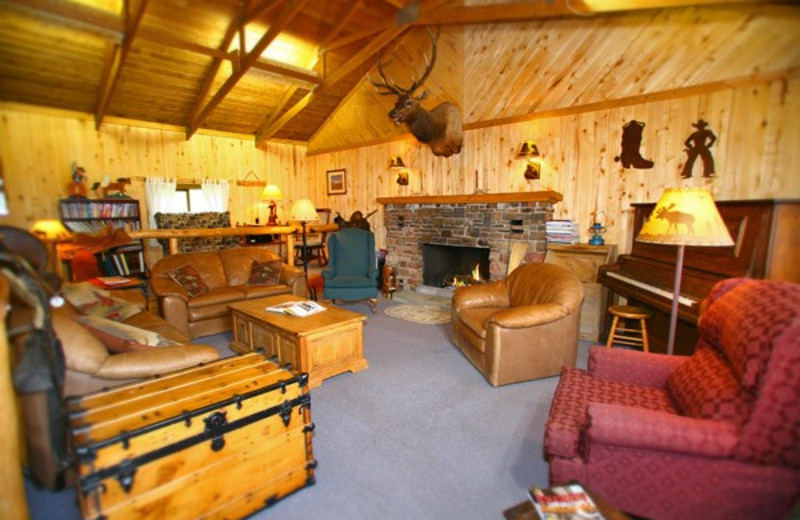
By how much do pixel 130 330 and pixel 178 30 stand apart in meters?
4.11

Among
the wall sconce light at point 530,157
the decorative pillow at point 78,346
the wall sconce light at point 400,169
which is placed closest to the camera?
the decorative pillow at point 78,346

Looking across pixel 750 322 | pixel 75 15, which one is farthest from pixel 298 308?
pixel 75 15

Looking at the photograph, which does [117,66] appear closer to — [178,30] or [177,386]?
[178,30]

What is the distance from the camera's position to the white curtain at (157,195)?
20.7 ft

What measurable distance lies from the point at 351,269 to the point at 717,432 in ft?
13.9

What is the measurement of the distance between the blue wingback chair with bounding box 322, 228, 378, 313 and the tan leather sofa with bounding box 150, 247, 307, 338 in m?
0.41

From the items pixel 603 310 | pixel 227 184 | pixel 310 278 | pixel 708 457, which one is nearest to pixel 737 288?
pixel 708 457

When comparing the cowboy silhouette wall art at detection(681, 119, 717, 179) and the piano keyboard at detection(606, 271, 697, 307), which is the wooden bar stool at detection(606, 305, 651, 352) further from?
the cowboy silhouette wall art at detection(681, 119, 717, 179)

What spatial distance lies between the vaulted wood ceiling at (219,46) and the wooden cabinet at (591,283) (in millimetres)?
2103

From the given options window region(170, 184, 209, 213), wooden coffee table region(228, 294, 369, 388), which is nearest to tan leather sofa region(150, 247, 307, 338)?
wooden coffee table region(228, 294, 369, 388)

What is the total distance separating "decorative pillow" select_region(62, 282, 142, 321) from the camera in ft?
8.52

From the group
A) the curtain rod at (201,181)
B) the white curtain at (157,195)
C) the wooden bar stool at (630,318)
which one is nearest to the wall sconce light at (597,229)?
the wooden bar stool at (630,318)

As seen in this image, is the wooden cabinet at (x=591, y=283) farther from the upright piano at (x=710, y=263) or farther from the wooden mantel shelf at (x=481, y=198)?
the wooden mantel shelf at (x=481, y=198)

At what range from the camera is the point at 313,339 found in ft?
9.84
